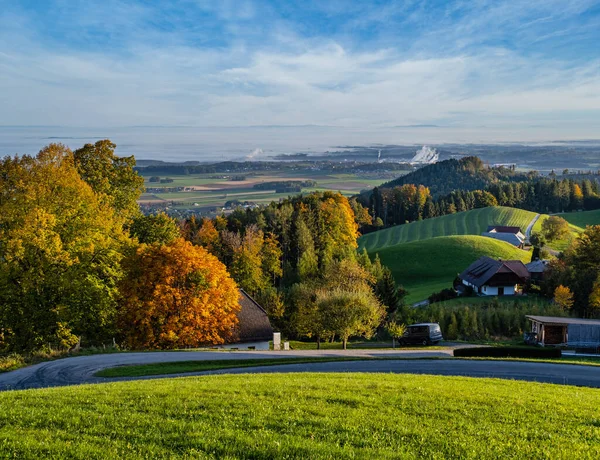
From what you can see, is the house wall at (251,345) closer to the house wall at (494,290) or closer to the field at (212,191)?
the house wall at (494,290)

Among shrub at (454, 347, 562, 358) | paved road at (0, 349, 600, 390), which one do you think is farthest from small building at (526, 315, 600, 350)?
paved road at (0, 349, 600, 390)

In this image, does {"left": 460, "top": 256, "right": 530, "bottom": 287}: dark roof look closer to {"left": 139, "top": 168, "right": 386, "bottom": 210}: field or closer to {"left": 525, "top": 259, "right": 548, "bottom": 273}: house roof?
{"left": 525, "top": 259, "right": 548, "bottom": 273}: house roof

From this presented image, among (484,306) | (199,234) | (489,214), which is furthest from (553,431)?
(489,214)

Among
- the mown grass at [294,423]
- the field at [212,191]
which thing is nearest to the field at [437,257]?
the field at [212,191]

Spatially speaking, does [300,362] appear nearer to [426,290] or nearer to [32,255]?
[32,255]

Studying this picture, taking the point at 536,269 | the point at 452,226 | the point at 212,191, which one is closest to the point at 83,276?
the point at 536,269

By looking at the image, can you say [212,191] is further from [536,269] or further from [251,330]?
[251,330]
